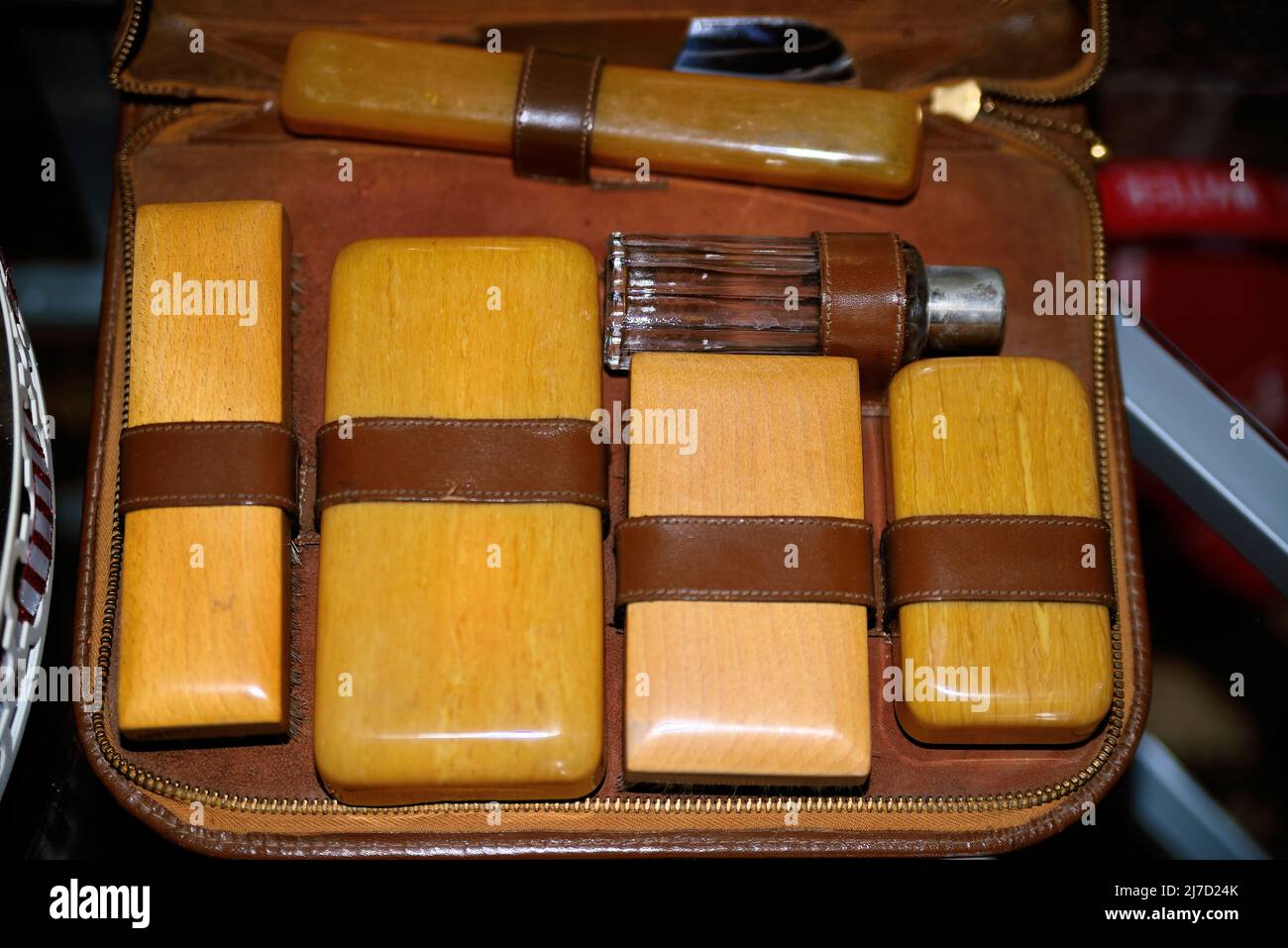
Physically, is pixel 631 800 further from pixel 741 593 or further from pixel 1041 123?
pixel 1041 123

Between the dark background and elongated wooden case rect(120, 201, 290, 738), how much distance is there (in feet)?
0.91

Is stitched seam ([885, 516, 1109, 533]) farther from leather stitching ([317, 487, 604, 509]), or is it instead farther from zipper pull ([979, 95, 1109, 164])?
zipper pull ([979, 95, 1109, 164])

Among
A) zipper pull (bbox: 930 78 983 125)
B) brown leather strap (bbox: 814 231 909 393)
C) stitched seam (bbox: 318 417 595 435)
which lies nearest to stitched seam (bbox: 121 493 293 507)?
stitched seam (bbox: 318 417 595 435)

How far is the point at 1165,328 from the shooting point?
195cm

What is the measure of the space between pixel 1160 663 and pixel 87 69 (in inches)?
71.3

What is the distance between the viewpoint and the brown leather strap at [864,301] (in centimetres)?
134

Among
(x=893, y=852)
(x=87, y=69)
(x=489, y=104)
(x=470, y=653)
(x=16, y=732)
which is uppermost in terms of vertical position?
(x=87, y=69)

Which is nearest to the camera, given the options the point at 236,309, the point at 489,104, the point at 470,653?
the point at 470,653

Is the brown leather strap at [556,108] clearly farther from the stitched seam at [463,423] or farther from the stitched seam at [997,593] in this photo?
the stitched seam at [997,593]

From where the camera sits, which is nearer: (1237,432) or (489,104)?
(489,104)

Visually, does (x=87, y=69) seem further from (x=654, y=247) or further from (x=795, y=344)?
(x=795, y=344)

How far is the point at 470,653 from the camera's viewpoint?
1.22 meters

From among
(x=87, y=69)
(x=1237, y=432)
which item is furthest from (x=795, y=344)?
(x=87, y=69)

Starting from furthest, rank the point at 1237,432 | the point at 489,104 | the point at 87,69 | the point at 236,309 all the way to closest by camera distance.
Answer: the point at 87,69, the point at 1237,432, the point at 489,104, the point at 236,309
